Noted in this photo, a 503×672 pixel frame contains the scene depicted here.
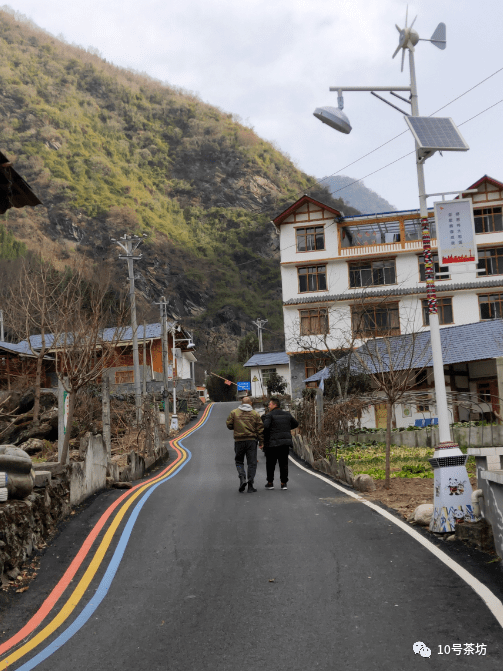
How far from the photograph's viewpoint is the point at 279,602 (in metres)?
6.16

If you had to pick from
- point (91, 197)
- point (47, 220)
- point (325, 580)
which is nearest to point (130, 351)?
point (325, 580)

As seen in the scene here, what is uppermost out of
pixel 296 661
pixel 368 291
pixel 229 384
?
Result: pixel 368 291

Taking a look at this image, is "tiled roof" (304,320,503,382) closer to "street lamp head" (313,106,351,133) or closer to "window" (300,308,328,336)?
"window" (300,308,328,336)

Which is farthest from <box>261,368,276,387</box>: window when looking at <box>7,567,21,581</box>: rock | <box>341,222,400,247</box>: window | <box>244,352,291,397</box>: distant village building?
<box>7,567,21,581</box>: rock

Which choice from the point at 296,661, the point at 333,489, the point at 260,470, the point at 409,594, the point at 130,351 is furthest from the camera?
the point at 130,351

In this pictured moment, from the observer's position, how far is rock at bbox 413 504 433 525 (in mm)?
9141

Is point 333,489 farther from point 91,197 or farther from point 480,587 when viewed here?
point 91,197

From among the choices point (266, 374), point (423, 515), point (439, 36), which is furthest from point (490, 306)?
point (423, 515)

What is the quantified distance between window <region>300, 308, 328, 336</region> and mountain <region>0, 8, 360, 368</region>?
41.9 meters

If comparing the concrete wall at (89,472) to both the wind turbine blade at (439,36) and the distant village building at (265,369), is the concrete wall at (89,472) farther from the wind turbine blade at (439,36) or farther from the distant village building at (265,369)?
the distant village building at (265,369)

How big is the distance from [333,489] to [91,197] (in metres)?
108

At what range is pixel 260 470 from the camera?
799 inches

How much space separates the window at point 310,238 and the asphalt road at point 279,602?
37169 millimetres

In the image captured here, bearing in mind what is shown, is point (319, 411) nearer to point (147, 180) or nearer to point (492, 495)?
point (492, 495)
